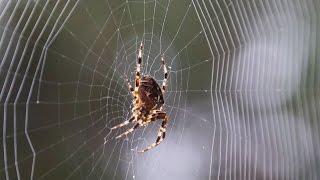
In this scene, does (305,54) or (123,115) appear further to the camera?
(305,54)

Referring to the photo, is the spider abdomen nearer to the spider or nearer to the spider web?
the spider

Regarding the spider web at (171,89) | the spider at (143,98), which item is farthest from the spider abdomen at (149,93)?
the spider web at (171,89)

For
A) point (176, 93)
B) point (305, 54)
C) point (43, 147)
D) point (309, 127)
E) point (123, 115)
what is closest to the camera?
point (123, 115)

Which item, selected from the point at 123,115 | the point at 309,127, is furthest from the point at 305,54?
the point at 123,115

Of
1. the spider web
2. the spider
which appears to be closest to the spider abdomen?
the spider

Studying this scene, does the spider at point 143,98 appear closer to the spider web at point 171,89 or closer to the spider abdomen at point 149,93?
the spider abdomen at point 149,93

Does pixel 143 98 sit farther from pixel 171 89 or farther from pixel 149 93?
pixel 171 89

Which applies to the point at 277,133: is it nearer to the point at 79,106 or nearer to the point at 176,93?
the point at 176,93
